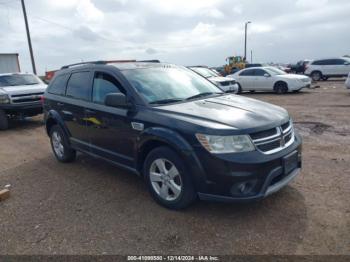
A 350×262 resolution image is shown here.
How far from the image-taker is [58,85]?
228 inches

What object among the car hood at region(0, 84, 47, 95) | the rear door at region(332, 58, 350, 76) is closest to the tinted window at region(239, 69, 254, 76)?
the rear door at region(332, 58, 350, 76)

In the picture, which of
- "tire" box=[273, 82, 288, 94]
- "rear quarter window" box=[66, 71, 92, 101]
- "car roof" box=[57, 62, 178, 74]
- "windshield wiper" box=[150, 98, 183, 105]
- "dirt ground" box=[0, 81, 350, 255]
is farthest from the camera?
"tire" box=[273, 82, 288, 94]

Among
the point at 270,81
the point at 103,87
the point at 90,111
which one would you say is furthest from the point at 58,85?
the point at 270,81

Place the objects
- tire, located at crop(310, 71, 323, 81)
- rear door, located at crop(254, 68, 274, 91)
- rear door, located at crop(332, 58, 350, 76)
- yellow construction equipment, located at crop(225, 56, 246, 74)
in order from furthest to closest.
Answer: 1. yellow construction equipment, located at crop(225, 56, 246, 74)
2. tire, located at crop(310, 71, 323, 81)
3. rear door, located at crop(332, 58, 350, 76)
4. rear door, located at crop(254, 68, 274, 91)

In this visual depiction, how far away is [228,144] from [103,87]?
7.28 ft

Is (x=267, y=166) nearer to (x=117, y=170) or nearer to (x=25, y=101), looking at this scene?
(x=117, y=170)

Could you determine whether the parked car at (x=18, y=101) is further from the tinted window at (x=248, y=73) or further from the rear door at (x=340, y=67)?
the rear door at (x=340, y=67)

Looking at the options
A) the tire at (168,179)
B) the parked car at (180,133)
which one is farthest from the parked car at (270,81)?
the tire at (168,179)

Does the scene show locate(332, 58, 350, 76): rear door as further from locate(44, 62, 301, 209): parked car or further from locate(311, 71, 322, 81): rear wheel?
locate(44, 62, 301, 209): parked car

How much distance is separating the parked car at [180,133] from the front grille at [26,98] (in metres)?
5.35

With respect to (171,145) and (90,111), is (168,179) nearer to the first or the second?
(171,145)

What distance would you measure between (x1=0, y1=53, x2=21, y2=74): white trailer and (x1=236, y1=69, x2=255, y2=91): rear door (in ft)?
61.5

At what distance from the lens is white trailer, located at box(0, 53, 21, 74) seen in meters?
25.2

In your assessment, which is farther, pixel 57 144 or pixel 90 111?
pixel 57 144
